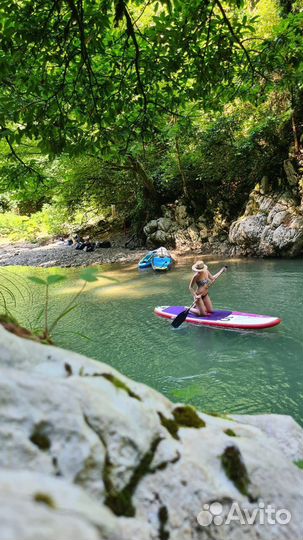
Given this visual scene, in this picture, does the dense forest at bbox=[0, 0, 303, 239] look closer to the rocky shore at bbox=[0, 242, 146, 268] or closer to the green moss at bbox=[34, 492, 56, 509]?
the rocky shore at bbox=[0, 242, 146, 268]

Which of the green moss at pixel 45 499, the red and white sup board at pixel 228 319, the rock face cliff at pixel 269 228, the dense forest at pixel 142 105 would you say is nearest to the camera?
the green moss at pixel 45 499

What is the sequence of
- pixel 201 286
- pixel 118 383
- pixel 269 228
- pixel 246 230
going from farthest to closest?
pixel 246 230 → pixel 269 228 → pixel 201 286 → pixel 118 383

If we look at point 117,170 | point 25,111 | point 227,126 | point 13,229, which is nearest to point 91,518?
point 25,111

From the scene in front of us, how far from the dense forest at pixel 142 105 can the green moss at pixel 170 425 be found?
2.84m

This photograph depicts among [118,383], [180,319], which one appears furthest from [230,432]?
[180,319]

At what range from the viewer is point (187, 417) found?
1.62m

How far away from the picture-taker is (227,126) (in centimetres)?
1608

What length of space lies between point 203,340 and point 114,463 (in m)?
5.63

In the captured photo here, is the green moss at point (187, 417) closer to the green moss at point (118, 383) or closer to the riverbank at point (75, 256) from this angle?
the green moss at point (118, 383)

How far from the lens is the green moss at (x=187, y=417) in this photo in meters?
1.58

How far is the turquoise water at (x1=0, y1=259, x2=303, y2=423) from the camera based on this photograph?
4.63 meters

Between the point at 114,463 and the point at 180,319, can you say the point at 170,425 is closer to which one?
the point at 114,463

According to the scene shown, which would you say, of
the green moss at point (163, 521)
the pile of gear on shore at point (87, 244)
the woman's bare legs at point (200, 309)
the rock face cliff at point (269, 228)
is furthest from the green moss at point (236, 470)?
the pile of gear on shore at point (87, 244)

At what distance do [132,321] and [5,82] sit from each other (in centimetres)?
→ 532
